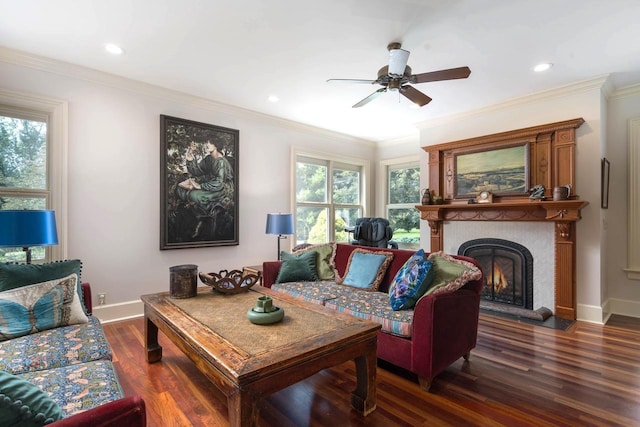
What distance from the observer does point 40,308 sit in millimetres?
1984

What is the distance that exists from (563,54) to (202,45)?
3275mm

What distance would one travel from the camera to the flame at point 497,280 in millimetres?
4070

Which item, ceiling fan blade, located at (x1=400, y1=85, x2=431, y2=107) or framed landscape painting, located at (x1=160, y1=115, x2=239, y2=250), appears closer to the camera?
ceiling fan blade, located at (x1=400, y1=85, x2=431, y2=107)

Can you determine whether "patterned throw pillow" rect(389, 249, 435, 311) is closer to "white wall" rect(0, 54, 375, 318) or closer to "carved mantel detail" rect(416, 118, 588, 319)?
"carved mantel detail" rect(416, 118, 588, 319)

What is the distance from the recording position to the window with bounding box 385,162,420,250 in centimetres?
574

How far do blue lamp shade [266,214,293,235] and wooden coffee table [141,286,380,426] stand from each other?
1.73m

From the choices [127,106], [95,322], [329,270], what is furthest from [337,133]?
[95,322]

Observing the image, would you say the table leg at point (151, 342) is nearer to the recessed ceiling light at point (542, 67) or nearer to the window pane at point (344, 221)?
the window pane at point (344, 221)

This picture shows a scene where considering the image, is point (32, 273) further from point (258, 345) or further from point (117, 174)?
point (258, 345)

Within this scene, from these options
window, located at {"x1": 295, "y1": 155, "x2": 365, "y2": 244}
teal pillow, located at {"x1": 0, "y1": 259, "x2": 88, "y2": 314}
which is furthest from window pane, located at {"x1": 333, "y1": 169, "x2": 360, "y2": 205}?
teal pillow, located at {"x1": 0, "y1": 259, "x2": 88, "y2": 314}

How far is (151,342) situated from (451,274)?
2.40 meters

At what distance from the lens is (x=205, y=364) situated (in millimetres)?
1571

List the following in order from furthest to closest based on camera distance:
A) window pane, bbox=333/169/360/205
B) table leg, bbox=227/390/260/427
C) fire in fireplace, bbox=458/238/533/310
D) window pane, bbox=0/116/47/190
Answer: window pane, bbox=333/169/360/205
fire in fireplace, bbox=458/238/533/310
window pane, bbox=0/116/47/190
table leg, bbox=227/390/260/427

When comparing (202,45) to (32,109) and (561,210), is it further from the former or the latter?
(561,210)
